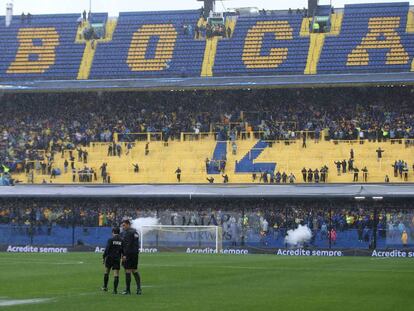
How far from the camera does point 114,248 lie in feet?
90.1

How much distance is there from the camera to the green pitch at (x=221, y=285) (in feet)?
79.5

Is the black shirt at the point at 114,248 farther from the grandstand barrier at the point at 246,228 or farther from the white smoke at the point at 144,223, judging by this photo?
the white smoke at the point at 144,223

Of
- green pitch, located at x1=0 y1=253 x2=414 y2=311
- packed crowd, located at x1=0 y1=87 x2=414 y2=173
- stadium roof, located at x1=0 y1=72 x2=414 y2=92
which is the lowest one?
green pitch, located at x1=0 y1=253 x2=414 y2=311

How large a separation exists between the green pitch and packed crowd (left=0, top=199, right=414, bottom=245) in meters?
13.0

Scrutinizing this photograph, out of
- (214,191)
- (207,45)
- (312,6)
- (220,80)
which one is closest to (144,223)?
(214,191)

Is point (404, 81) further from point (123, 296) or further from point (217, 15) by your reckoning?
point (123, 296)

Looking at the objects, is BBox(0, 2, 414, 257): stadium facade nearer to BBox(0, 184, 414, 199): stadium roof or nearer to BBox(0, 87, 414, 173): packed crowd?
BBox(0, 184, 414, 199): stadium roof

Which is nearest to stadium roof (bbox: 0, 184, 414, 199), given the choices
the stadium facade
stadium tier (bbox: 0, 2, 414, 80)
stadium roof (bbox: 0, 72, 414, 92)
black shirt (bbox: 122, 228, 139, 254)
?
the stadium facade

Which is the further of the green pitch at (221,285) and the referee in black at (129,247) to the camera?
the referee in black at (129,247)

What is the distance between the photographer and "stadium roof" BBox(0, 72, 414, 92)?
248ft

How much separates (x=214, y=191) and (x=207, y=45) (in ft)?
65.8

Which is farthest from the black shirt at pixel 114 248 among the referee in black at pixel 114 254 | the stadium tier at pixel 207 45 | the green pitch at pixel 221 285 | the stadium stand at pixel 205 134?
the stadium tier at pixel 207 45

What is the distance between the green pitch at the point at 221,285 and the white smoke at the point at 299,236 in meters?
13.6

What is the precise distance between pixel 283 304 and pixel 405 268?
1853 centimetres
